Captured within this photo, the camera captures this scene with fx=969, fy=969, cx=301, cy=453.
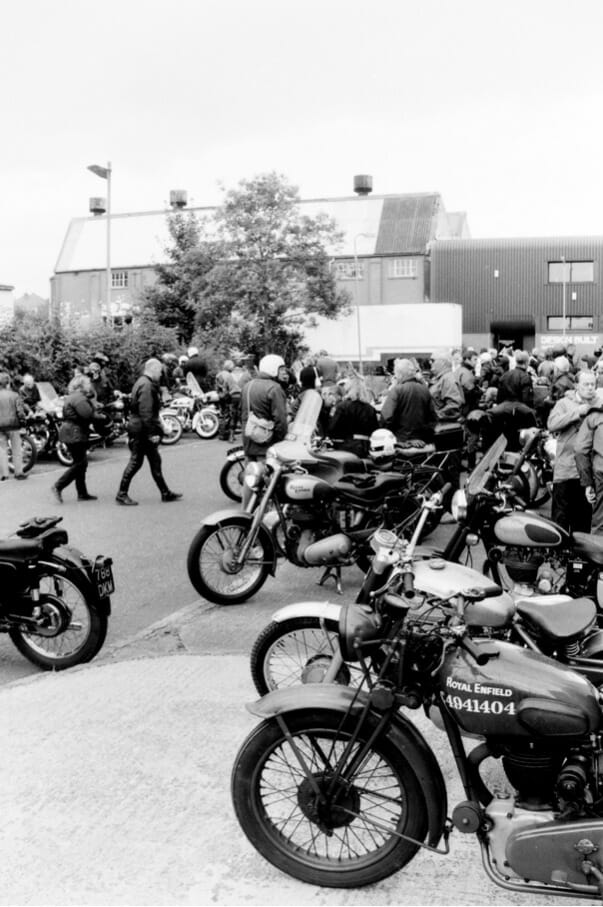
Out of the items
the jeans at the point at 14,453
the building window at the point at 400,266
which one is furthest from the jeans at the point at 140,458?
the building window at the point at 400,266

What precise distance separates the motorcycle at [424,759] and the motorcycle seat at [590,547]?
6.28ft

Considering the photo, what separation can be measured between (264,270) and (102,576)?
125 feet

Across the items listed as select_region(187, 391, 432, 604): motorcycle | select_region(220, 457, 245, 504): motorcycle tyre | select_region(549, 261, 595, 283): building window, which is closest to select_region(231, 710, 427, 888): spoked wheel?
select_region(187, 391, 432, 604): motorcycle

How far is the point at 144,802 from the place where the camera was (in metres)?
3.77

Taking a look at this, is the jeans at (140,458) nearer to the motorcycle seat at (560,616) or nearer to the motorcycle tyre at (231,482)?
the motorcycle tyre at (231,482)

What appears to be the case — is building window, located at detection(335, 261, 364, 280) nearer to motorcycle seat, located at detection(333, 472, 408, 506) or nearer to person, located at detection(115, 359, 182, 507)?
person, located at detection(115, 359, 182, 507)

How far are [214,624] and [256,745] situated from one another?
365cm

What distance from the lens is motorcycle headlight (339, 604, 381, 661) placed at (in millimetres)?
3100

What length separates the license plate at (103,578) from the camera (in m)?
5.72

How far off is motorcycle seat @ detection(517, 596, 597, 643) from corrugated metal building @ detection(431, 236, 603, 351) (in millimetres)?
53023

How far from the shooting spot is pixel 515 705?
2844mm

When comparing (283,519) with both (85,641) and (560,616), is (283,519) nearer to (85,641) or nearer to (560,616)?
(85,641)

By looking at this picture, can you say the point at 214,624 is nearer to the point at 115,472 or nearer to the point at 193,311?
the point at 115,472

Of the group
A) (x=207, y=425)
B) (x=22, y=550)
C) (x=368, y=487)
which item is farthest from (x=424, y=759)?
(x=207, y=425)
